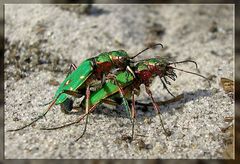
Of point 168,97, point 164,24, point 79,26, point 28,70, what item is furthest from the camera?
point 164,24

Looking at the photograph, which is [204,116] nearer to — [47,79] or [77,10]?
[47,79]

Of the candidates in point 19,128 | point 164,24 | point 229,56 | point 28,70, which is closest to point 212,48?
point 229,56

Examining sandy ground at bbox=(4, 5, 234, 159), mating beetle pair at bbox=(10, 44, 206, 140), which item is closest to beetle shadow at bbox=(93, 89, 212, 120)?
sandy ground at bbox=(4, 5, 234, 159)

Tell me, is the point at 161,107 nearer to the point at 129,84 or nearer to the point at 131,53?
the point at 129,84

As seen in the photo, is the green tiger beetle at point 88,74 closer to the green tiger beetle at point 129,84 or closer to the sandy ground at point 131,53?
the green tiger beetle at point 129,84

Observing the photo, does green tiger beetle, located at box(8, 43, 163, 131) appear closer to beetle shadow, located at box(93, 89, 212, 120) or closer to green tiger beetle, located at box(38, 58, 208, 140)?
green tiger beetle, located at box(38, 58, 208, 140)

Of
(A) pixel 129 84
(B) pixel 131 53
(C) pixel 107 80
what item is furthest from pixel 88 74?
(B) pixel 131 53
